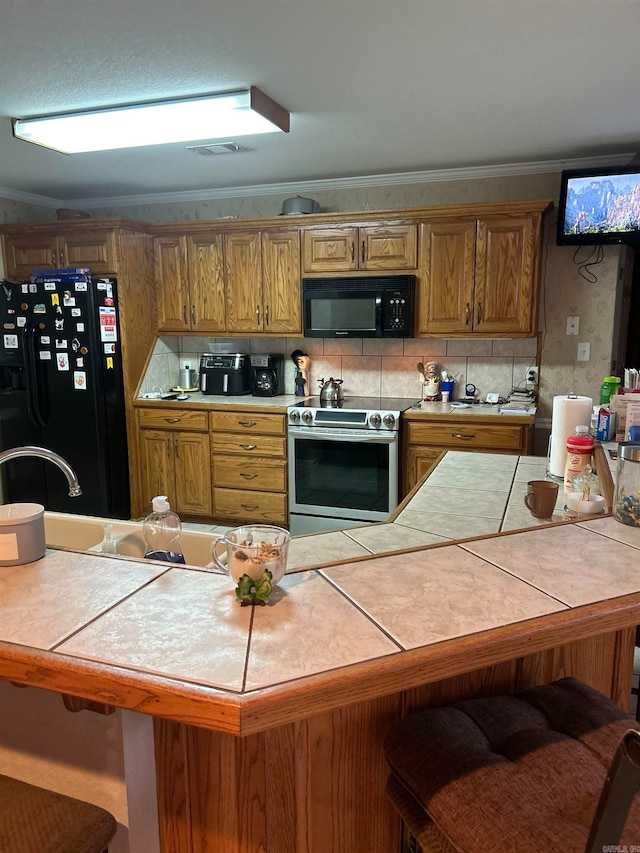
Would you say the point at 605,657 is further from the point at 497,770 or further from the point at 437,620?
the point at 437,620

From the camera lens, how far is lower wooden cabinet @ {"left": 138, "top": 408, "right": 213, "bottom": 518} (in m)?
4.40

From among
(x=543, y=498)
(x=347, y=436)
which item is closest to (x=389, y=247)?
(x=347, y=436)

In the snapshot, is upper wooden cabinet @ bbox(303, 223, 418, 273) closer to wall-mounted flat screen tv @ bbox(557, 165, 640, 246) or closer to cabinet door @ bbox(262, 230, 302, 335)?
cabinet door @ bbox(262, 230, 302, 335)

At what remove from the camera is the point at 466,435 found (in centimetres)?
386

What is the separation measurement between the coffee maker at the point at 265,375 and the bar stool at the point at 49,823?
3549 mm

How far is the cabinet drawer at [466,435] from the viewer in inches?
149

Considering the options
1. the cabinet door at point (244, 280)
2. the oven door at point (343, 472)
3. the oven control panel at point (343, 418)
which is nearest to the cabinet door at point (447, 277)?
the oven control panel at point (343, 418)

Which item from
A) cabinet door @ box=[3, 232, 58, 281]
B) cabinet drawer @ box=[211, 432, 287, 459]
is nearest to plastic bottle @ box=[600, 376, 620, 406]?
cabinet drawer @ box=[211, 432, 287, 459]

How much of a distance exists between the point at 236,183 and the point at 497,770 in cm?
422

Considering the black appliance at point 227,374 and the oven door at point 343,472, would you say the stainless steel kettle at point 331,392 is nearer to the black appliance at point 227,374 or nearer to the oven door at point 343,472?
the oven door at point 343,472

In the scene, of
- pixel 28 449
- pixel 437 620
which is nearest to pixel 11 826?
pixel 28 449

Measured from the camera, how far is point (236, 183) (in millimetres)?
4441

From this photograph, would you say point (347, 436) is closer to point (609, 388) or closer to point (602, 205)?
point (609, 388)

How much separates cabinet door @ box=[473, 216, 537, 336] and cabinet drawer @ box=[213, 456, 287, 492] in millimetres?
1670
